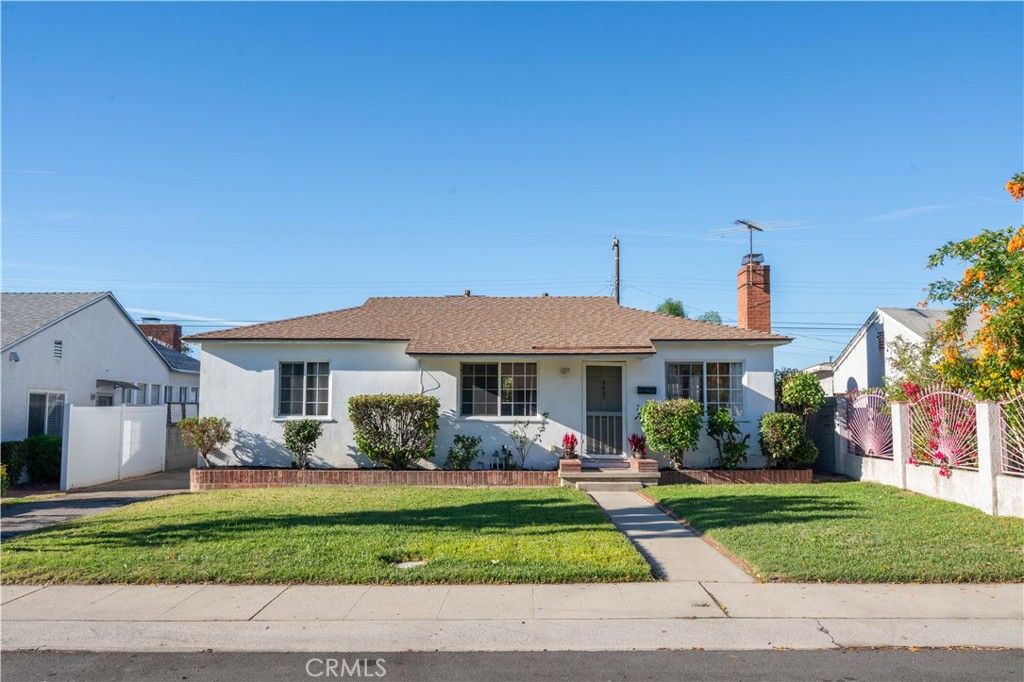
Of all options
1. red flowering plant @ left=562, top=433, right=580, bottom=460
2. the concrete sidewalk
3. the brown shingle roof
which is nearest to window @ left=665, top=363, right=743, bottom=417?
the brown shingle roof

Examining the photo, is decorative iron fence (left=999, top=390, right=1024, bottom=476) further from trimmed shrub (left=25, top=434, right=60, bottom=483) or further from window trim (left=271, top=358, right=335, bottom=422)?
trimmed shrub (left=25, top=434, right=60, bottom=483)

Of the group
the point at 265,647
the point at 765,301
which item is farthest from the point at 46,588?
the point at 765,301

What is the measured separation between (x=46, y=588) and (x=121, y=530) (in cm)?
288

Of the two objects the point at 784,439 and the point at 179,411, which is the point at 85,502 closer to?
the point at 179,411

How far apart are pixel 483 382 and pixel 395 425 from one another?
2.37 meters

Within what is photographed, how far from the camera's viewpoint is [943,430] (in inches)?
495

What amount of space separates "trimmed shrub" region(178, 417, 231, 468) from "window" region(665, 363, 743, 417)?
10.4 meters

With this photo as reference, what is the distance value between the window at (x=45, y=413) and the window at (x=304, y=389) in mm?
6541

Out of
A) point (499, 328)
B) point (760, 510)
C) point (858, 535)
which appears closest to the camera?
point (858, 535)

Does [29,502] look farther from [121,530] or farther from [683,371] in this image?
[683,371]

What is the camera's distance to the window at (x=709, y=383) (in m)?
17.1

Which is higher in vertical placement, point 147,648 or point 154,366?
point 154,366

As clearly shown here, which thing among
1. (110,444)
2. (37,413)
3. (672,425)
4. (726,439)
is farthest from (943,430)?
(37,413)

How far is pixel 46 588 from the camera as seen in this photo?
7.67 m
